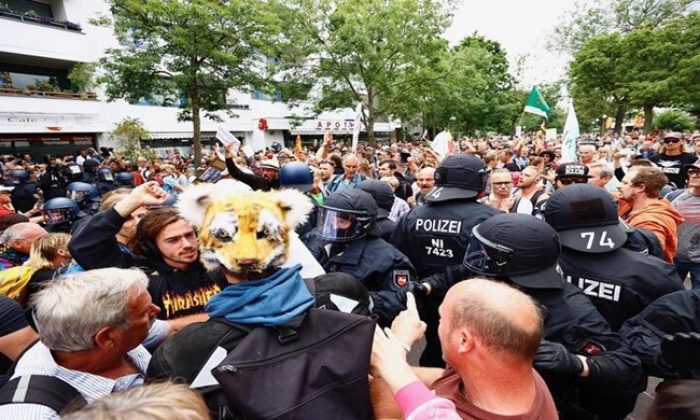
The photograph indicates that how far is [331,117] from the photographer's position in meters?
37.1

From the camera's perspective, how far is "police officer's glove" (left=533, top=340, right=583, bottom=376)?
1706mm

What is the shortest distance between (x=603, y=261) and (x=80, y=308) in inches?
105

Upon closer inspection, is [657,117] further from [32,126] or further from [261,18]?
[32,126]

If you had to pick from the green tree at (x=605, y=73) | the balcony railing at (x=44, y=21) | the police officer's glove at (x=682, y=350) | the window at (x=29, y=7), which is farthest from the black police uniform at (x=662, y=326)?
the green tree at (x=605, y=73)

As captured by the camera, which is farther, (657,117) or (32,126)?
(657,117)

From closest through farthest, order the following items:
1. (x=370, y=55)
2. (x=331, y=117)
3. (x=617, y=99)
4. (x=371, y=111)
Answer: (x=370, y=55) < (x=371, y=111) < (x=617, y=99) < (x=331, y=117)

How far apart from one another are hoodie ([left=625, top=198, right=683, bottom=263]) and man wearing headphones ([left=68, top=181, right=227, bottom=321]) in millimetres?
3692

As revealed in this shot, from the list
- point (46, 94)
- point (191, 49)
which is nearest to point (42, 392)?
point (191, 49)

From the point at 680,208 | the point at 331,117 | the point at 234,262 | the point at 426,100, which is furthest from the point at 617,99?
the point at 234,262

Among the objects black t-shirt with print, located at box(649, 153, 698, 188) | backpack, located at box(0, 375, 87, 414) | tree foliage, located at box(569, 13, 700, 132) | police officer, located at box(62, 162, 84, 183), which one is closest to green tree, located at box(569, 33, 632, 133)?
tree foliage, located at box(569, 13, 700, 132)

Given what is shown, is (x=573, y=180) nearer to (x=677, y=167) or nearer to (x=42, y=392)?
(x=677, y=167)

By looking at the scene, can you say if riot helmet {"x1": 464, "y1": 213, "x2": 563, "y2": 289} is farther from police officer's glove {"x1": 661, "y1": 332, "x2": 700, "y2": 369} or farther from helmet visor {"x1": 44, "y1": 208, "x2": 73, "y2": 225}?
helmet visor {"x1": 44, "y1": 208, "x2": 73, "y2": 225}

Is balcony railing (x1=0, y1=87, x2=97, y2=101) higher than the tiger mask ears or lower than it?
higher

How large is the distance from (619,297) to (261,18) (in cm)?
1516
